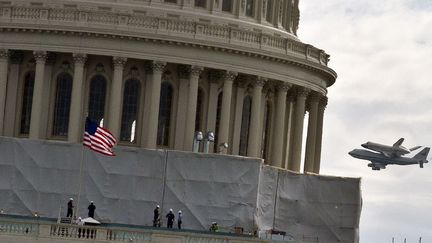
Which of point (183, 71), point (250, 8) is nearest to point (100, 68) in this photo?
point (183, 71)

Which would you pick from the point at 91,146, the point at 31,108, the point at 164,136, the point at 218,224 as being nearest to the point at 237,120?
the point at 164,136

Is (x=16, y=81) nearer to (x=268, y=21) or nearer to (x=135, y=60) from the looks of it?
(x=135, y=60)

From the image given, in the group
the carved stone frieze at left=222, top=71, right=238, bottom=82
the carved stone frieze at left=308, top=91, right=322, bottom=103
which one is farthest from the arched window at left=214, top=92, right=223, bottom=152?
the carved stone frieze at left=308, top=91, right=322, bottom=103

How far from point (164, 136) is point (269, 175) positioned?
19.0 meters

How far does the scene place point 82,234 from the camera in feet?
293

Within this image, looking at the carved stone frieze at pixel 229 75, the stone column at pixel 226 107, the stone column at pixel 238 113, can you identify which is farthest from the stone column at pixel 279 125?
the stone column at pixel 226 107

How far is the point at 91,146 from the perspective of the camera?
9638 cm

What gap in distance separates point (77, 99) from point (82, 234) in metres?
36.3

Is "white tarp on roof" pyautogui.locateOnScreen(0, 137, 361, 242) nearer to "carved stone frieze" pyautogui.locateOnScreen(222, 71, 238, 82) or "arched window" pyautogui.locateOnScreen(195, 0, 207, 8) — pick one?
"carved stone frieze" pyautogui.locateOnScreen(222, 71, 238, 82)

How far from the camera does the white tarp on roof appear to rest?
104 metres

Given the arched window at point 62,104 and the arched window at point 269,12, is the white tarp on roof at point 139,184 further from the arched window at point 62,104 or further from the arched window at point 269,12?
the arched window at point 269,12

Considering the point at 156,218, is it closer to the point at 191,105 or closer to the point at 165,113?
the point at 191,105

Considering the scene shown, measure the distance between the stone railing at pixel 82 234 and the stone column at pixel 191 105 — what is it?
112 ft

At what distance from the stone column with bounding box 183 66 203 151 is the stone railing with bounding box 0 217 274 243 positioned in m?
34.0
